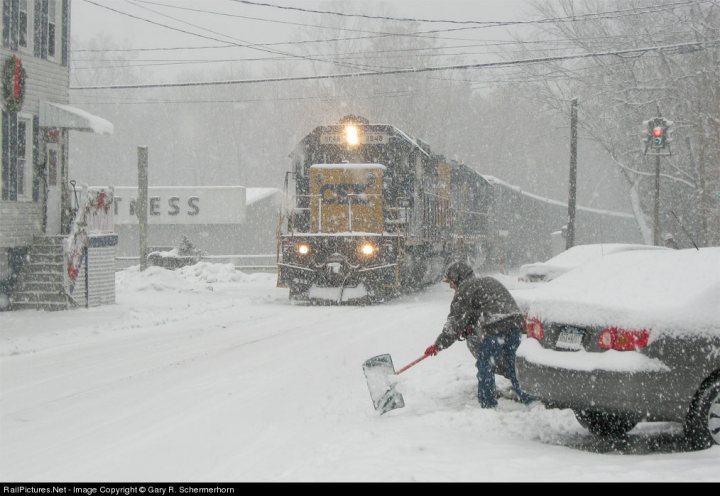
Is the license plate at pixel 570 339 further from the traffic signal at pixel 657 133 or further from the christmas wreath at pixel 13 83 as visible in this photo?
the traffic signal at pixel 657 133

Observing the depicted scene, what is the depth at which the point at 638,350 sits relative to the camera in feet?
22.0

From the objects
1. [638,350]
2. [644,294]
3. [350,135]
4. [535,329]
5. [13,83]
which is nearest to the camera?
[638,350]

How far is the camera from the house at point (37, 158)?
18984mm

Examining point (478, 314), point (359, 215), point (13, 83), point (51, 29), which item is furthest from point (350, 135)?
point (478, 314)

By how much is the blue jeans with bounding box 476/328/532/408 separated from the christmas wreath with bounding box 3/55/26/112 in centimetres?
1458

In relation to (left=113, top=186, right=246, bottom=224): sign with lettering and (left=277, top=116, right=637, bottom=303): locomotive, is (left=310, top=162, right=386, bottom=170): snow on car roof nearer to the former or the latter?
(left=277, top=116, right=637, bottom=303): locomotive

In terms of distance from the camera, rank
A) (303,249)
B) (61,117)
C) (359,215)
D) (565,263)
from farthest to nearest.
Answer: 1. (359,215)
2. (303,249)
3. (61,117)
4. (565,263)

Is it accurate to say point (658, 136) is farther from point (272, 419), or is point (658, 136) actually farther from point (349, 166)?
point (272, 419)

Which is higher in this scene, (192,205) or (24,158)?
(24,158)

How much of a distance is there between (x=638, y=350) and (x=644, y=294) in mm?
593

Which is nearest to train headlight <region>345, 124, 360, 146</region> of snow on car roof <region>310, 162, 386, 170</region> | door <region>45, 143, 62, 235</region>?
snow on car roof <region>310, 162, 386, 170</region>

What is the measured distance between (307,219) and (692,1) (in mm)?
20003

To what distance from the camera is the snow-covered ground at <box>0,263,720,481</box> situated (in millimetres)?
6051

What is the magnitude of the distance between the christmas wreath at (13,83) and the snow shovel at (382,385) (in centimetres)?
1387
